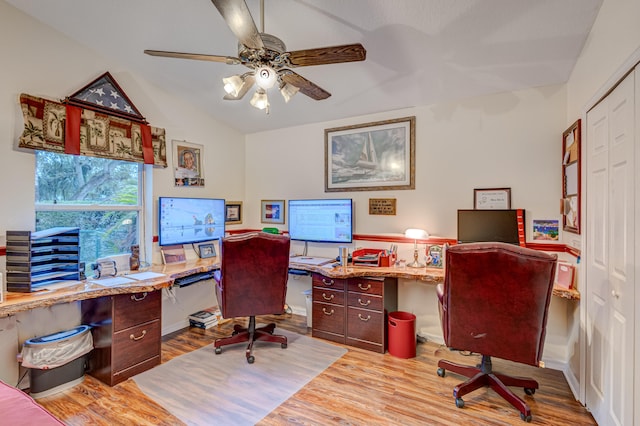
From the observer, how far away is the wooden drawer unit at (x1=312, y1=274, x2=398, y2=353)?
2988 millimetres

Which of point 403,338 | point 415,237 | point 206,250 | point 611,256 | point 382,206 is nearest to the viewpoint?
point 611,256

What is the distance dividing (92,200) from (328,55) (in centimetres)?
253

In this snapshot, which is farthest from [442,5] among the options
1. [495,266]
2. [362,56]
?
[495,266]

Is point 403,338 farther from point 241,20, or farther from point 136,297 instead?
point 241,20

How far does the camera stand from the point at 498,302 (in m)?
2.04

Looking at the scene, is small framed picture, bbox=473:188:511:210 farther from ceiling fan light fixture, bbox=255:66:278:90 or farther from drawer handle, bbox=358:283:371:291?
ceiling fan light fixture, bbox=255:66:278:90

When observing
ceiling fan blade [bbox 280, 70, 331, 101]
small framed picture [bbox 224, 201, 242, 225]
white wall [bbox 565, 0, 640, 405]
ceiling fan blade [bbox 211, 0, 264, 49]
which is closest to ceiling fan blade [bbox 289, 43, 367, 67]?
ceiling fan blade [bbox 280, 70, 331, 101]

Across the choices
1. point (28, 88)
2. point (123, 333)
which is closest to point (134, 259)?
point (123, 333)

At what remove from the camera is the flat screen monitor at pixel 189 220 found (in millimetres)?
3279

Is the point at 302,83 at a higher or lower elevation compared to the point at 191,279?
higher

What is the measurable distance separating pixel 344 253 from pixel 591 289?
1929 mm

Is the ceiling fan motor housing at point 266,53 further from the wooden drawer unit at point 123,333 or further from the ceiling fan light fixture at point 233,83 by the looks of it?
the wooden drawer unit at point 123,333

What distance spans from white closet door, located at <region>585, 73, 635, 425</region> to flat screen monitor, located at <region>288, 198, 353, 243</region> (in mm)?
1999

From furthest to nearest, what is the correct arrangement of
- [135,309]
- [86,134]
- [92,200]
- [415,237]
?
[415,237] < [92,200] < [86,134] < [135,309]
